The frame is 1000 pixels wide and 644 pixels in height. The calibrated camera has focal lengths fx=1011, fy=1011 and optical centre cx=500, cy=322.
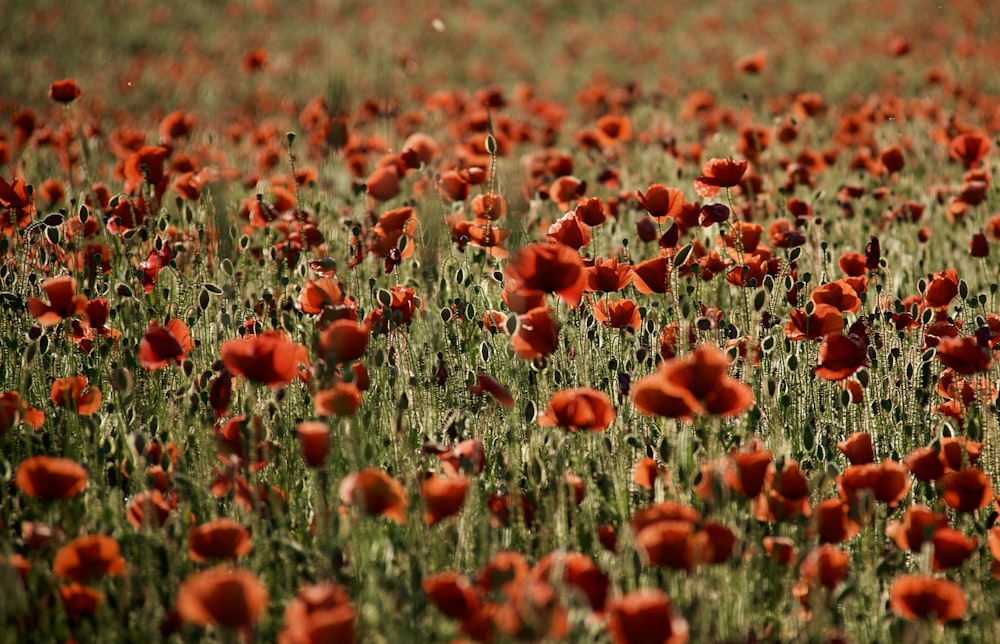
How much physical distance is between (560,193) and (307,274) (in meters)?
0.86

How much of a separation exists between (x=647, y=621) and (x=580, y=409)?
57cm

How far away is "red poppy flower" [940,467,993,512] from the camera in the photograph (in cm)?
168

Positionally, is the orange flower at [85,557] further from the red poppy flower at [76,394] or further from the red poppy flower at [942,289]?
the red poppy flower at [942,289]

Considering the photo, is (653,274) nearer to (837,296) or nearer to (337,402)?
(837,296)

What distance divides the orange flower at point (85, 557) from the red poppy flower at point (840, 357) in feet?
4.33

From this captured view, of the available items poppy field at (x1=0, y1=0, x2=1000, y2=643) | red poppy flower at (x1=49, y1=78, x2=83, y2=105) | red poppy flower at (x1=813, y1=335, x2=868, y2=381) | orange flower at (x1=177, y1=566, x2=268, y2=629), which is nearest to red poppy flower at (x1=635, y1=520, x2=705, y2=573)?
poppy field at (x1=0, y1=0, x2=1000, y2=643)

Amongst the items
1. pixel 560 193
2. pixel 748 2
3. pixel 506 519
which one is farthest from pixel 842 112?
pixel 748 2

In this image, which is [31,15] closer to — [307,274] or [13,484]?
[307,274]

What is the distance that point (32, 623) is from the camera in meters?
1.71

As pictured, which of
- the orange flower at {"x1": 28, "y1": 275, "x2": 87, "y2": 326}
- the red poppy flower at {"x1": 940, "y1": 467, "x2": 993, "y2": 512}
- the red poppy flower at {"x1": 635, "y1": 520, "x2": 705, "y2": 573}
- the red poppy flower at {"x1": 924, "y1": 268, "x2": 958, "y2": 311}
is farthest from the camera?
the red poppy flower at {"x1": 924, "y1": 268, "x2": 958, "y2": 311}

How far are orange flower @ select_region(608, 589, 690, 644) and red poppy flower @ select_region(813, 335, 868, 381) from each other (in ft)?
2.97

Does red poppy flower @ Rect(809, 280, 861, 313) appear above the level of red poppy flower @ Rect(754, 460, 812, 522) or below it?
above

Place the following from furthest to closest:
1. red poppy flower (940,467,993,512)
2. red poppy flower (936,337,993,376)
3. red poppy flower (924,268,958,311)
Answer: red poppy flower (924,268,958,311) < red poppy flower (936,337,993,376) < red poppy flower (940,467,993,512)

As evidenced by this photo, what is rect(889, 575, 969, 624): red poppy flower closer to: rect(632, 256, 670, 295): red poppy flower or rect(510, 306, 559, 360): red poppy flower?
rect(510, 306, 559, 360): red poppy flower
